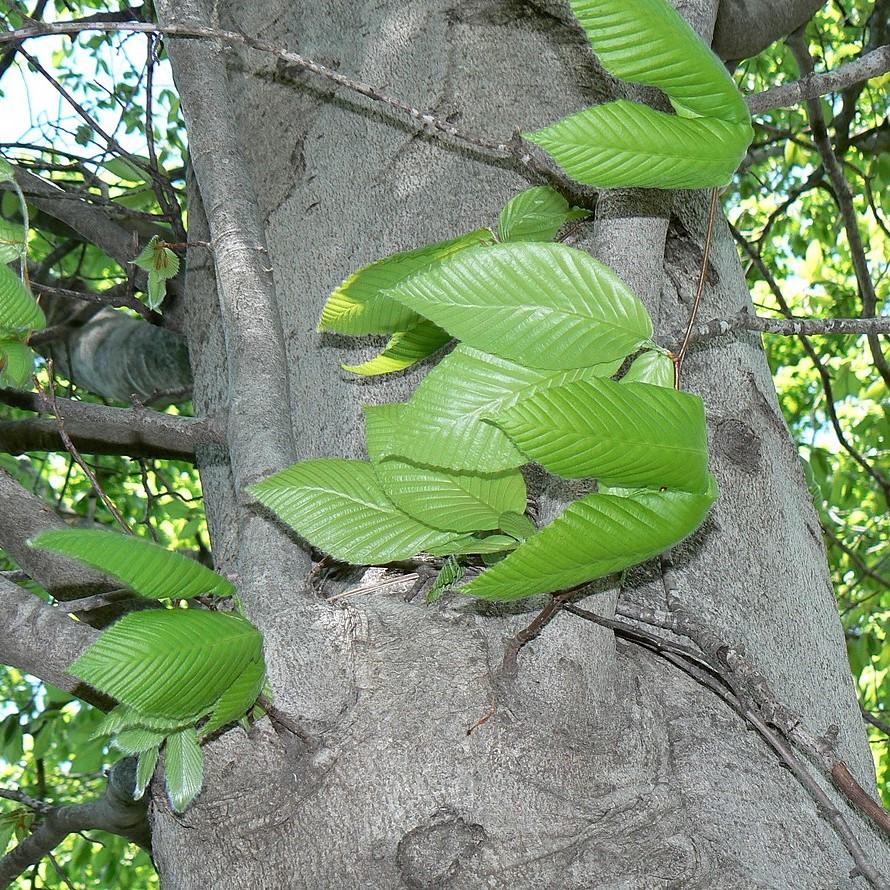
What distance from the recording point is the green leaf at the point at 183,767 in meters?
0.57

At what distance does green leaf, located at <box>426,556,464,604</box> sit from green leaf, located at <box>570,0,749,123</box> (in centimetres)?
34

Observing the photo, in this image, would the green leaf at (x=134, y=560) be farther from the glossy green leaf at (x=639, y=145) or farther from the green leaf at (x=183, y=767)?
the glossy green leaf at (x=639, y=145)

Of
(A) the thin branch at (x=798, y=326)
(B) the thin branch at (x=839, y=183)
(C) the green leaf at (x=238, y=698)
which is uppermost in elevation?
(B) the thin branch at (x=839, y=183)

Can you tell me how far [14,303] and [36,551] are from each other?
0.74 ft

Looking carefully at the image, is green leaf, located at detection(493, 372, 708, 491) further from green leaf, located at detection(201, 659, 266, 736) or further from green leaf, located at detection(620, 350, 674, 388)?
green leaf, located at detection(201, 659, 266, 736)

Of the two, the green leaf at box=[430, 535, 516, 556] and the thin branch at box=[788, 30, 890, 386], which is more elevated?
the thin branch at box=[788, 30, 890, 386]

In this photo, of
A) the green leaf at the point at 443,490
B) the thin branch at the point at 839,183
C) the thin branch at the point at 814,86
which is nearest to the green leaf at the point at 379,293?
the green leaf at the point at 443,490

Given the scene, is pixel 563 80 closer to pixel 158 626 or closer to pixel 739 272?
pixel 739 272

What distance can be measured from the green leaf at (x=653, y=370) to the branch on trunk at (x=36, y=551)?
476 millimetres

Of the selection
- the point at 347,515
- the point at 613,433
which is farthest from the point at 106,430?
the point at 613,433

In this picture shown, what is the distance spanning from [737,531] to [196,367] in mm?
724

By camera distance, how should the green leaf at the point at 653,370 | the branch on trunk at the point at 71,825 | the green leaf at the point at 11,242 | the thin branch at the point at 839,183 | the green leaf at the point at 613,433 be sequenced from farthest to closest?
the thin branch at the point at 839,183, the branch on trunk at the point at 71,825, the green leaf at the point at 11,242, the green leaf at the point at 653,370, the green leaf at the point at 613,433

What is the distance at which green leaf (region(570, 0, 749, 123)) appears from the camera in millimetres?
449

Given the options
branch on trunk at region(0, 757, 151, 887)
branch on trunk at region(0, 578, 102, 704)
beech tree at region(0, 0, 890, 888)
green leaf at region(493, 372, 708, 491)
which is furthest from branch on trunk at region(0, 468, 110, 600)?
branch on trunk at region(0, 757, 151, 887)
